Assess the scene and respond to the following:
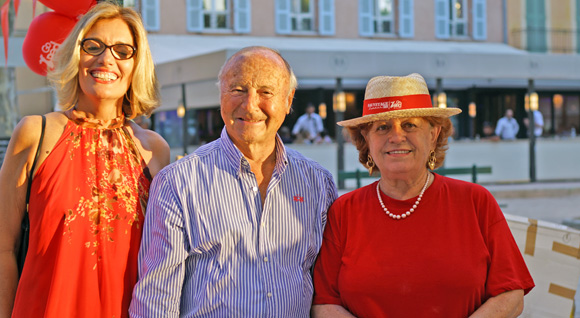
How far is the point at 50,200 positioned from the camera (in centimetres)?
209

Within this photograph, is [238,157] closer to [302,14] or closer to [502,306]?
[502,306]

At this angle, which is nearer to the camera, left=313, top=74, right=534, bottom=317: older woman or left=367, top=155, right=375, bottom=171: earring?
left=313, top=74, right=534, bottom=317: older woman

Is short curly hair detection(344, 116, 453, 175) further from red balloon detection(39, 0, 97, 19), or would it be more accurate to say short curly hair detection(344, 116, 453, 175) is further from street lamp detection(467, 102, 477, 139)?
street lamp detection(467, 102, 477, 139)

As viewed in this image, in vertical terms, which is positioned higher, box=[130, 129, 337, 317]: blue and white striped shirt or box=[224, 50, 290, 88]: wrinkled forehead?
box=[224, 50, 290, 88]: wrinkled forehead

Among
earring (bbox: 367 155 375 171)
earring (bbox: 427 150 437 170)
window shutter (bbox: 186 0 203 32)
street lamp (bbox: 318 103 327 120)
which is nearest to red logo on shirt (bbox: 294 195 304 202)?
earring (bbox: 367 155 375 171)

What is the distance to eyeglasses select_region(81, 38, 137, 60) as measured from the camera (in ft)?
7.34

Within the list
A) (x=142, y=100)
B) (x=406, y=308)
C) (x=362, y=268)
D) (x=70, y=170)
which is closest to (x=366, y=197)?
(x=362, y=268)

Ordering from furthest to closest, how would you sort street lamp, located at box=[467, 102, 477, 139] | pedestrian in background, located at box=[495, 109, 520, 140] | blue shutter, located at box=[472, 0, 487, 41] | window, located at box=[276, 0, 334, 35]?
1. blue shutter, located at box=[472, 0, 487, 41]
2. window, located at box=[276, 0, 334, 35]
3. street lamp, located at box=[467, 102, 477, 139]
4. pedestrian in background, located at box=[495, 109, 520, 140]

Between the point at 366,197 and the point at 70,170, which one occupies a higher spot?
the point at 70,170

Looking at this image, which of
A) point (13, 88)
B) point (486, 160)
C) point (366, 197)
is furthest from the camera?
point (486, 160)

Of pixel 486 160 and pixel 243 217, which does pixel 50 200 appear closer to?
pixel 243 217

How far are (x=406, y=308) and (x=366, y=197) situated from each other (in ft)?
1.46

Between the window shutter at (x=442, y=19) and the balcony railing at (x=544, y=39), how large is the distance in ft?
9.16

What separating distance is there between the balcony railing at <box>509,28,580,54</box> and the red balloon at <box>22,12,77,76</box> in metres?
21.1
